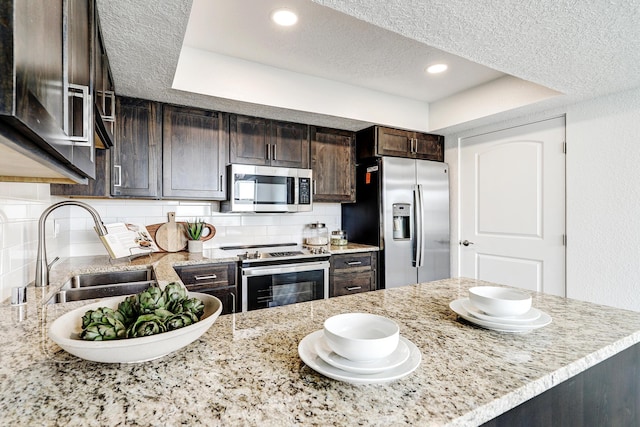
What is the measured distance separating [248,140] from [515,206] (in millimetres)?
2497

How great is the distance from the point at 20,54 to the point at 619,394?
66.2 inches

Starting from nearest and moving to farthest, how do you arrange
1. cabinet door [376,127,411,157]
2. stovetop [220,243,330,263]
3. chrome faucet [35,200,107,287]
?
1. chrome faucet [35,200,107,287]
2. stovetop [220,243,330,263]
3. cabinet door [376,127,411,157]

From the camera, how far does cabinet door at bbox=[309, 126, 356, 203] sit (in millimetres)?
3232

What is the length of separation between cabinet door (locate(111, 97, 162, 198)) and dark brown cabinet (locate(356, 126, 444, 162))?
1893 mm

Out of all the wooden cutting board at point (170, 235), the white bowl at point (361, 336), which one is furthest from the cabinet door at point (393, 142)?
the white bowl at point (361, 336)

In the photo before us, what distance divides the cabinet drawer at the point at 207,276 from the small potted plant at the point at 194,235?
1.36ft

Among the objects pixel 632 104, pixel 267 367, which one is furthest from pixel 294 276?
pixel 632 104

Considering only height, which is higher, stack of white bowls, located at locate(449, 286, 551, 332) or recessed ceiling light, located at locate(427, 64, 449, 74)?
recessed ceiling light, located at locate(427, 64, 449, 74)

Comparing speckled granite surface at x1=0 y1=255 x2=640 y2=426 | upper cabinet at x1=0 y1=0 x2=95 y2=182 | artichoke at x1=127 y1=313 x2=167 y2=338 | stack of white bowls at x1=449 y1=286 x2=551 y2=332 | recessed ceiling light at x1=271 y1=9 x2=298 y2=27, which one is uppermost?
recessed ceiling light at x1=271 y1=9 x2=298 y2=27

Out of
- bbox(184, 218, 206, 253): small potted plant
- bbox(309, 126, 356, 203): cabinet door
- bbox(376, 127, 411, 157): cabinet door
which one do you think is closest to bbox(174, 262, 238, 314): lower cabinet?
bbox(184, 218, 206, 253): small potted plant

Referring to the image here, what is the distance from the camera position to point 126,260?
7.72 ft

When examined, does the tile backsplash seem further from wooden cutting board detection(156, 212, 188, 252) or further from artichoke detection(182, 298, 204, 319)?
artichoke detection(182, 298, 204, 319)

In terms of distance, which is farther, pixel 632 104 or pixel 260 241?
pixel 260 241

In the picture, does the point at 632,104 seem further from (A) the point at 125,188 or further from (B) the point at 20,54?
(A) the point at 125,188
